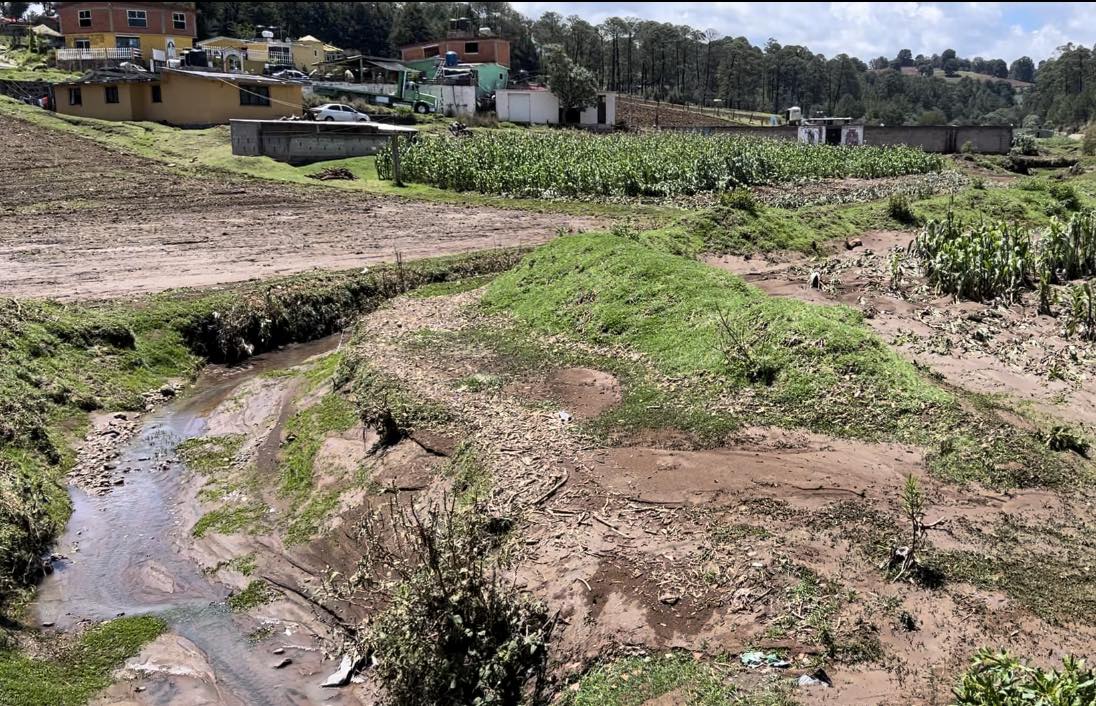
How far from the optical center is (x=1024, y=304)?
13.7 meters

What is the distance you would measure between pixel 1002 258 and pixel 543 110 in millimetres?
47606

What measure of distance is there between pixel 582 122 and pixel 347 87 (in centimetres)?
1530

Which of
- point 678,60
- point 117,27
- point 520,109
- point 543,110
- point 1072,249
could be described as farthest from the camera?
point 678,60

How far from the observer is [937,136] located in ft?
165

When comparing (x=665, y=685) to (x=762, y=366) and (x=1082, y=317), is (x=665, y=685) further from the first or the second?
(x=1082, y=317)

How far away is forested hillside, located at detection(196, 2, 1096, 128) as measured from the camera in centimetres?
8750

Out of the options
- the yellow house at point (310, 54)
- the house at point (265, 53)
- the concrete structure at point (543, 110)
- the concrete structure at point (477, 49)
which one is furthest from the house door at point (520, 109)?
Result: the yellow house at point (310, 54)

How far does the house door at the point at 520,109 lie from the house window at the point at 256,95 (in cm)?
1886

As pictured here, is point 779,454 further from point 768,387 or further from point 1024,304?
point 1024,304

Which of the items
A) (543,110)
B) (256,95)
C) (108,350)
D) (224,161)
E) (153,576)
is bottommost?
(153,576)

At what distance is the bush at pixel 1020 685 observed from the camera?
475 centimetres

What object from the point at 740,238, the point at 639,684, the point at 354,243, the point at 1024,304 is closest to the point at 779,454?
the point at 639,684

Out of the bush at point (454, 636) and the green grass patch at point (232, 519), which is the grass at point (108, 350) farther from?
the bush at point (454, 636)

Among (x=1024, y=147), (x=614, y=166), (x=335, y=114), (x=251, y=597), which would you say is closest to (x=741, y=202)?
(x=614, y=166)
